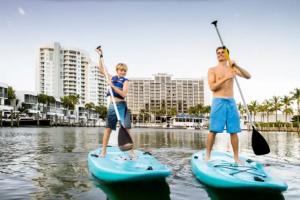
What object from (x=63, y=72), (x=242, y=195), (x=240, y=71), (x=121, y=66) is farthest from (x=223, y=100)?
(x=63, y=72)

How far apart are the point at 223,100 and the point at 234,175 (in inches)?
69.5

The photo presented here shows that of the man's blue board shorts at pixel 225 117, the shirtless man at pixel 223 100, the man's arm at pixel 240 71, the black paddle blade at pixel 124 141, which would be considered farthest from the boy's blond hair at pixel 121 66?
the man's arm at pixel 240 71

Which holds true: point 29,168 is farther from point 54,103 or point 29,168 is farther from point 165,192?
point 54,103

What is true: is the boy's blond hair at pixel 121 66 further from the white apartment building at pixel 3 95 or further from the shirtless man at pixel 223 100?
the white apartment building at pixel 3 95

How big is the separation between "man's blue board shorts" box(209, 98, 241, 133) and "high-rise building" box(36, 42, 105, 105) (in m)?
176

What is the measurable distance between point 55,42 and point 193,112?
279 feet

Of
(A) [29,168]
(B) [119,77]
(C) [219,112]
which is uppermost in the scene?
(B) [119,77]

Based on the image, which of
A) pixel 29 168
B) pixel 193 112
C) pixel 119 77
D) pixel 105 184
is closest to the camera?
pixel 105 184

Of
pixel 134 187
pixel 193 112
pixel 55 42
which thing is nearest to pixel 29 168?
pixel 134 187

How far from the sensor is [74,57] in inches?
A: 7269

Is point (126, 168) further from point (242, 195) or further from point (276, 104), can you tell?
point (276, 104)

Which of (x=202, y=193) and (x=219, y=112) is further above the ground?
(x=219, y=112)

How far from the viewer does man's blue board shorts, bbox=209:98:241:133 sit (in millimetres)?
6785

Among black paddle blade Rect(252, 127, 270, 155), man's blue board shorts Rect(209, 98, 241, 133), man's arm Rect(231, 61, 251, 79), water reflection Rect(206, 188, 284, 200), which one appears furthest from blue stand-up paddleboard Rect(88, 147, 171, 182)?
man's arm Rect(231, 61, 251, 79)
